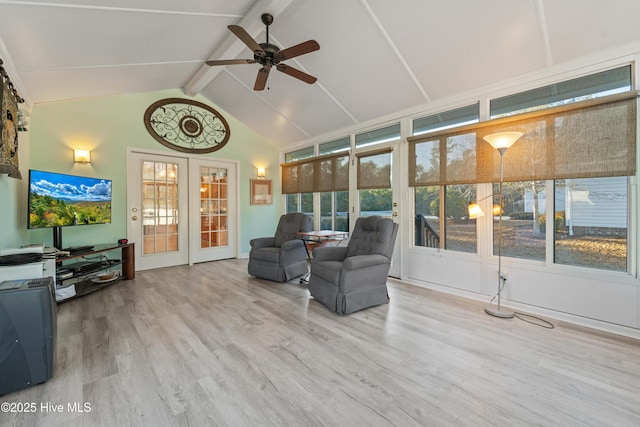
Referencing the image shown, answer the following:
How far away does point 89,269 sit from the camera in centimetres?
355

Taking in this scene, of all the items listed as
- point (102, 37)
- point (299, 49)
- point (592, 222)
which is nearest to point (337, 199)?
point (299, 49)

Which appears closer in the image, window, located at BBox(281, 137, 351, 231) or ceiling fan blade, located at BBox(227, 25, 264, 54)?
ceiling fan blade, located at BBox(227, 25, 264, 54)

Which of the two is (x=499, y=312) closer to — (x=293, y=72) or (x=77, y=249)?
(x=293, y=72)

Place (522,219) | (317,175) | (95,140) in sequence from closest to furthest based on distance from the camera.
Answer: (522,219) < (95,140) < (317,175)

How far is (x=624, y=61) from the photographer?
238 centimetres

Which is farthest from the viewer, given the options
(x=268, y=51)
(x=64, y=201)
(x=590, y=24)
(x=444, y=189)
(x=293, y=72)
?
(x=444, y=189)

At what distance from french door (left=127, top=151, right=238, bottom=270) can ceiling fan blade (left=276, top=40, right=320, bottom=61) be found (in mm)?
3272

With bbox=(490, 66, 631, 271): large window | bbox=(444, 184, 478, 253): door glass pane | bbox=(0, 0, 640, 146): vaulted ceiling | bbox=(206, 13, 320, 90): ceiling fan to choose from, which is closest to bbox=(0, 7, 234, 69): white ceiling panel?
bbox=(0, 0, 640, 146): vaulted ceiling

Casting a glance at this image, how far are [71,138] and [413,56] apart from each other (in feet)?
15.8

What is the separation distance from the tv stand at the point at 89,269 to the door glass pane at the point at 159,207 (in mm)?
547

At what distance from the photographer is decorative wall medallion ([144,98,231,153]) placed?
4750 mm

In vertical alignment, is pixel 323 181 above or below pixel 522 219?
above

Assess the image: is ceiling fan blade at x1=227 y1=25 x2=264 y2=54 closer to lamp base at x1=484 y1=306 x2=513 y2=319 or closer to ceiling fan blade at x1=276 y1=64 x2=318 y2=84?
ceiling fan blade at x1=276 y1=64 x2=318 y2=84

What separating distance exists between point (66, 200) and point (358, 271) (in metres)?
3.63
